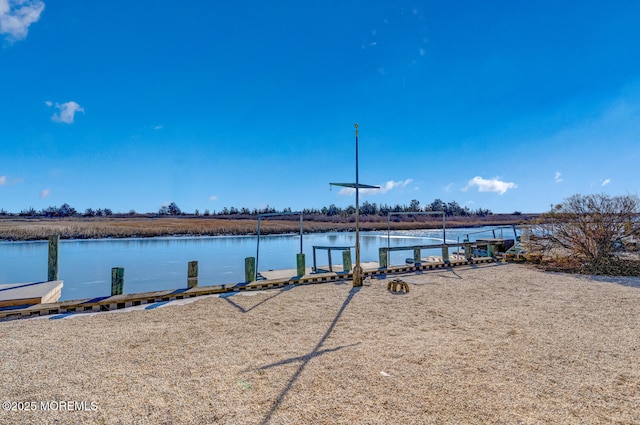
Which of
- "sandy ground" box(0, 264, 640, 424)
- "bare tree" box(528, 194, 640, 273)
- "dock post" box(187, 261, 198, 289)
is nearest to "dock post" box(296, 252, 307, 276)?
"dock post" box(187, 261, 198, 289)

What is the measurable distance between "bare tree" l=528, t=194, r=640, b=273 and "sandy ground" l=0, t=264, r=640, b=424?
13.8 ft

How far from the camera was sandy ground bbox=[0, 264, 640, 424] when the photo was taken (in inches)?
99.0

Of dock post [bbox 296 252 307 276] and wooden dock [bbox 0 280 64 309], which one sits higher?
dock post [bbox 296 252 307 276]

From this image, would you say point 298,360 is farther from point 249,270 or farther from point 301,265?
point 301,265

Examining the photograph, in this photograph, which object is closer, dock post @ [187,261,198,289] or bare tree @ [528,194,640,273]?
dock post @ [187,261,198,289]

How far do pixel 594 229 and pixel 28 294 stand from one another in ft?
44.1

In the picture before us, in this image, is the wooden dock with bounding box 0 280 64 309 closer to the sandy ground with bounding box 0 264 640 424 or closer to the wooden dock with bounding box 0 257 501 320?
the wooden dock with bounding box 0 257 501 320

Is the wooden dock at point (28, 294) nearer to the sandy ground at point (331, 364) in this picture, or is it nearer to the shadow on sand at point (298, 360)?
the sandy ground at point (331, 364)

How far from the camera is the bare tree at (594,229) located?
30.5 ft

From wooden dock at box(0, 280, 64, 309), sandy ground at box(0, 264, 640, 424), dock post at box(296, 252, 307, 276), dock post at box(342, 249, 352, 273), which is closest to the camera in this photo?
sandy ground at box(0, 264, 640, 424)

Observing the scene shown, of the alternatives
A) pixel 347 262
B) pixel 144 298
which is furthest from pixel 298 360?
pixel 347 262

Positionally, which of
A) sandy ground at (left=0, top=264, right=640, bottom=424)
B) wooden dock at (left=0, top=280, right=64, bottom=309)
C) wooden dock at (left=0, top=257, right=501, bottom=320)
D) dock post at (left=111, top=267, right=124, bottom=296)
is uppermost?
dock post at (left=111, top=267, right=124, bottom=296)

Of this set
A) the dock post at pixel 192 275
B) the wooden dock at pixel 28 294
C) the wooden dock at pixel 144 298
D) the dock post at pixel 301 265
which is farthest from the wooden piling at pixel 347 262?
the wooden dock at pixel 28 294

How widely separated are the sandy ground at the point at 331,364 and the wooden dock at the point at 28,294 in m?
0.97
